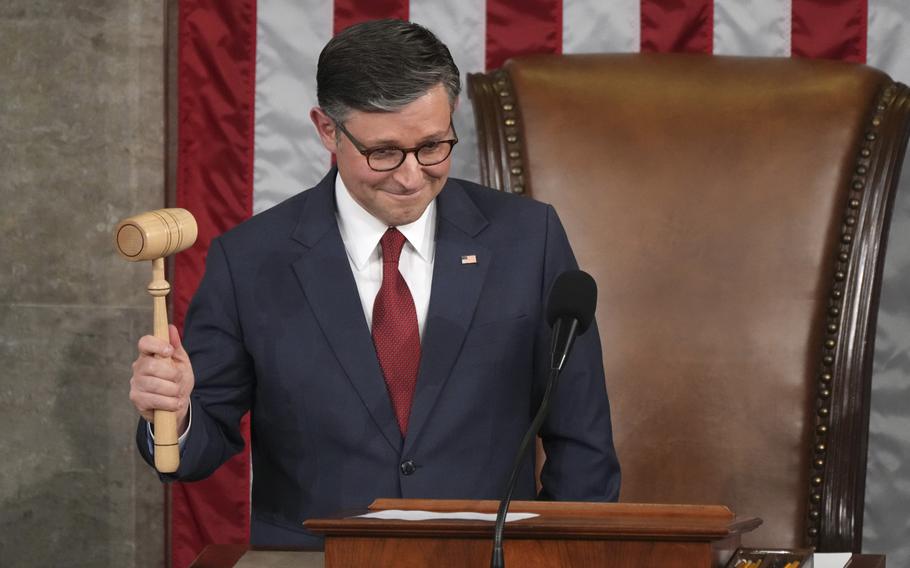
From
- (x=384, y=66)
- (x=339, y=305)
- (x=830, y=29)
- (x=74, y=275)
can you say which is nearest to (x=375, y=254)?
(x=339, y=305)

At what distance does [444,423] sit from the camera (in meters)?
2.12

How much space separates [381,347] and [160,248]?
0.62 meters

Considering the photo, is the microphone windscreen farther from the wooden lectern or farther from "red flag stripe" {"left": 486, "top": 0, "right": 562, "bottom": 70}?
"red flag stripe" {"left": 486, "top": 0, "right": 562, "bottom": 70}

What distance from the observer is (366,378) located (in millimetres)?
2098

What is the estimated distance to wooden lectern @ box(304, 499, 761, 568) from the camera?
1431 mm

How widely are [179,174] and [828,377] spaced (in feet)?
4.84

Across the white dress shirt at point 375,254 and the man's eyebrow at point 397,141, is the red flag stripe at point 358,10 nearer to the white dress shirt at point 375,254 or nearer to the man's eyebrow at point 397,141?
the white dress shirt at point 375,254

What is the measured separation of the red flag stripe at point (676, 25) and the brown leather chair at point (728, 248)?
0.22m

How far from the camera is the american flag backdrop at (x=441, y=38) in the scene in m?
2.97

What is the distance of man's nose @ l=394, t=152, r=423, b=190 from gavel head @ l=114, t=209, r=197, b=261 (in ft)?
1.48

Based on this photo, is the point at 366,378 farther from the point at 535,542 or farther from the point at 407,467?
the point at 535,542

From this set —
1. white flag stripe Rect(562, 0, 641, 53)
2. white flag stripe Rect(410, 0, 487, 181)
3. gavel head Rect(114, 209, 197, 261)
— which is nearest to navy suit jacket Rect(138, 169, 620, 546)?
gavel head Rect(114, 209, 197, 261)

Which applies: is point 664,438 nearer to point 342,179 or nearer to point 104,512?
point 342,179

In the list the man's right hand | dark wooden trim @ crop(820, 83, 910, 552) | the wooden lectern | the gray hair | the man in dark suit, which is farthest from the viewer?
dark wooden trim @ crop(820, 83, 910, 552)
